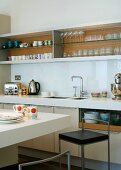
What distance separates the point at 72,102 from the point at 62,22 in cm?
148

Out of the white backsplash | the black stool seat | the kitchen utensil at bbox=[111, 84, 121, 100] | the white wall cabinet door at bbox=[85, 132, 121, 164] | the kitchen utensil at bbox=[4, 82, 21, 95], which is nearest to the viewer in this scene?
the black stool seat

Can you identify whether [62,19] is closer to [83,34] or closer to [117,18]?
[83,34]

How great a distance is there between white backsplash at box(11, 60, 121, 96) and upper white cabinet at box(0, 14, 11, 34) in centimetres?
66

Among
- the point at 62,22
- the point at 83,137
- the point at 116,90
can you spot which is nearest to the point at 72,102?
the point at 116,90

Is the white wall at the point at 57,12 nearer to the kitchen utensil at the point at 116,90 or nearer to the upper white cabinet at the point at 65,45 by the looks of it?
the upper white cabinet at the point at 65,45

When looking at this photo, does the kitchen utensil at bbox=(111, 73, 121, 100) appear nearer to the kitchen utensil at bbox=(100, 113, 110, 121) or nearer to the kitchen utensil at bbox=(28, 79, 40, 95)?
the kitchen utensil at bbox=(100, 113, 110, 121)

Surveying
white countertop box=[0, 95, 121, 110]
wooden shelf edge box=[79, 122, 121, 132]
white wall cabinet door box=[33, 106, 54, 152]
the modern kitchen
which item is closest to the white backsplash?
the modern kitchen

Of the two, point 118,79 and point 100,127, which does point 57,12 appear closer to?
point 118,79

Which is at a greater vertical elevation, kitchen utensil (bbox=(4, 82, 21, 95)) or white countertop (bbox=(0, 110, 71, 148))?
kitchen utensil (bbox=(4, 82, 21, 95))

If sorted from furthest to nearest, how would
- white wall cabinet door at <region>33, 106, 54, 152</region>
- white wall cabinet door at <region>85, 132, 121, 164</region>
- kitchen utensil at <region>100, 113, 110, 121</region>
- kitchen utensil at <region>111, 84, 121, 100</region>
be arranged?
white wall cabinet door at <region>33, 106, 54, 152</region> < kitchen utensil at <region>111, 84, 121, 100</region> < kitchen utensil at <region>100, 113, 110, 121</region> < white wall cabinet door at <region>85, 132, 121, 164</region>

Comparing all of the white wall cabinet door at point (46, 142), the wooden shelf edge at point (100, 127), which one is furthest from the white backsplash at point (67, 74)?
the wooden shelf edge at point (100, 127)

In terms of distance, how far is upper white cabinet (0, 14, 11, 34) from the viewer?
4.96m

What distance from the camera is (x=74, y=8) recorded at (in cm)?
439

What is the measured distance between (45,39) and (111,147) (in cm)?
221
